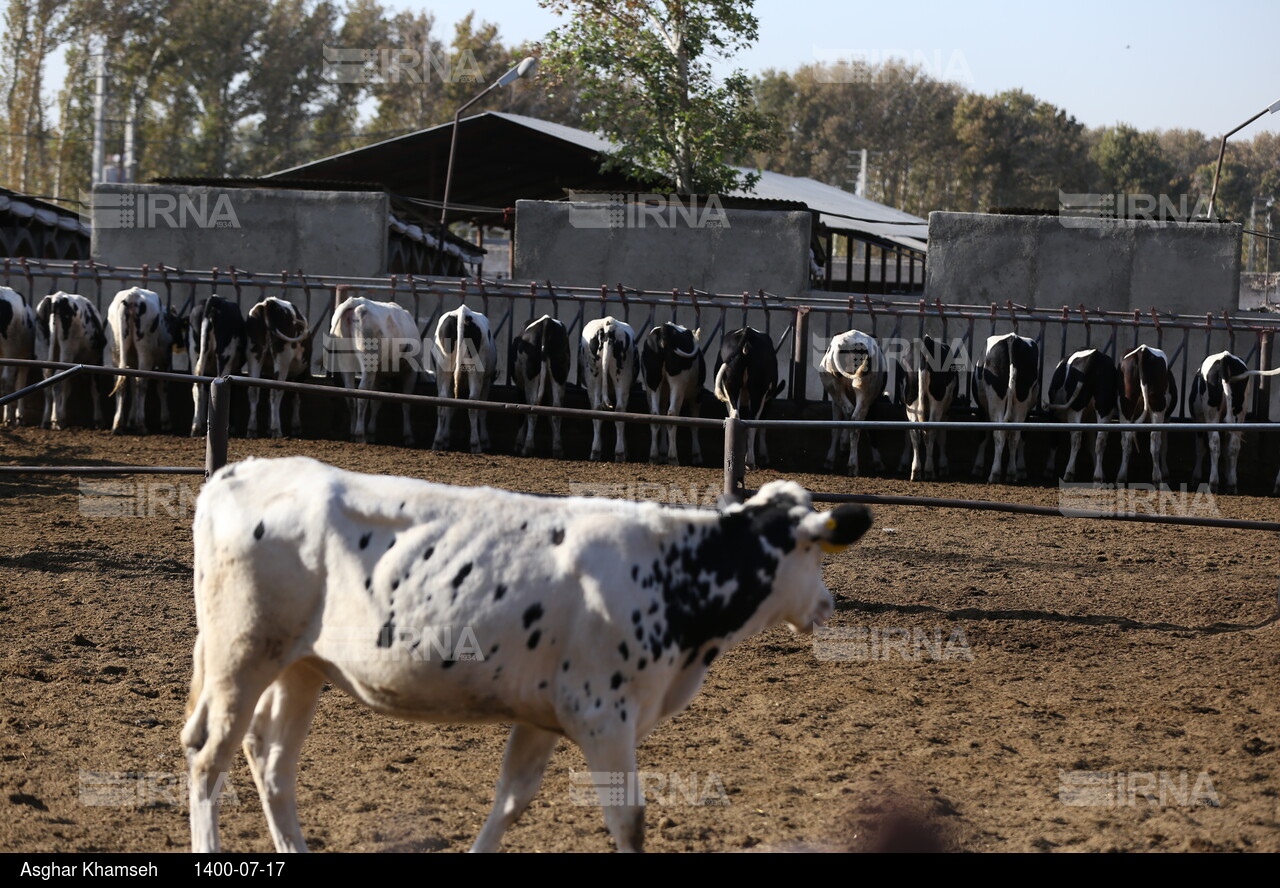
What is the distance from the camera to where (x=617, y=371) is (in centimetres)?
1466

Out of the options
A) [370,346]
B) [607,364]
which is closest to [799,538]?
[607,364]

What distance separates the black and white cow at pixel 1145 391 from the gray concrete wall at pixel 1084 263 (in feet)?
10.9

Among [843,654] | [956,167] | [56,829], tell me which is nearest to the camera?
[56,829]

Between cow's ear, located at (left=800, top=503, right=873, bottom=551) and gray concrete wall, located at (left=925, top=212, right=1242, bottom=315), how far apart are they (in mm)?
14214

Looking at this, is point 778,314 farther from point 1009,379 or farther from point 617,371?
point 1009,379

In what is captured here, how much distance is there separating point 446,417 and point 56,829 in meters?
10.3

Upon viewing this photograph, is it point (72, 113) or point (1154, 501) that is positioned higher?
point (72, 113)

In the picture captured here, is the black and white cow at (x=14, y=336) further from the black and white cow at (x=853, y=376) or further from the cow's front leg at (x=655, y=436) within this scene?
the black and white cow at (x=853, y=376)

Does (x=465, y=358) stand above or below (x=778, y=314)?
below

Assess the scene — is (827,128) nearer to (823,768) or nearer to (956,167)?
(956,167)

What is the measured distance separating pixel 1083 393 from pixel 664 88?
990cm

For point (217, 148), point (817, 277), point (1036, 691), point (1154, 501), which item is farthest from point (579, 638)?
point (217, 148)

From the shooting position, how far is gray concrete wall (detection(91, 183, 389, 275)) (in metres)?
18.6
